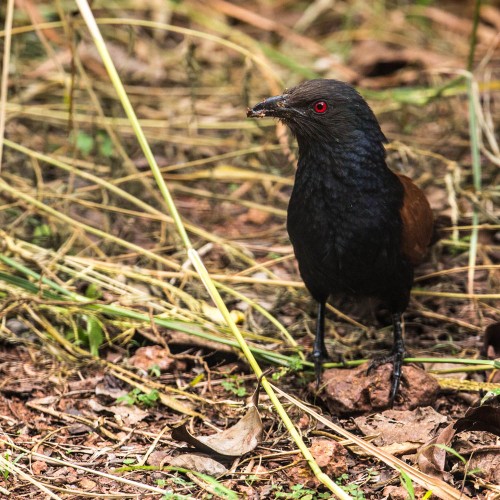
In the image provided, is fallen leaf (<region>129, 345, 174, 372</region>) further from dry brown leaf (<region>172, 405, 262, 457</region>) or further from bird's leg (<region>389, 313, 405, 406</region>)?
bird's leg (<region>389, 313, 405, 406</region>)

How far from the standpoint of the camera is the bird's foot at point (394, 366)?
12.3ft

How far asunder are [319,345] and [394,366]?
0.48m

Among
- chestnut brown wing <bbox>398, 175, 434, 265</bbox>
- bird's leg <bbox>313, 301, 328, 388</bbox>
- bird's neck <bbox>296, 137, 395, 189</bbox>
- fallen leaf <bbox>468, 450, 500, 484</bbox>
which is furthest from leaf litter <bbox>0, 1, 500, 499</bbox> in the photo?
bird's neck <bbox>296, 137, 395, 189</bbox>

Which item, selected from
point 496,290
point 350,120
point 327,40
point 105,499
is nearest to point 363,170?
point 350,120

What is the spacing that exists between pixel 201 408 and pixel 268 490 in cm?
75

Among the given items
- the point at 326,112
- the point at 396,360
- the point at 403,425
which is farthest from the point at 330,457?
the point at 326,112

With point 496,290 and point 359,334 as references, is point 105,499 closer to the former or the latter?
point 359,334

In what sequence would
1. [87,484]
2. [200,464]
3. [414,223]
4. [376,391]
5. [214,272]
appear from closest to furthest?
[87,484] < [200,464] < [376,391] < [414,223] < [214,272]

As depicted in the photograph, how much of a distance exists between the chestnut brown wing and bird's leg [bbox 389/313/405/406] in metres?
0.33

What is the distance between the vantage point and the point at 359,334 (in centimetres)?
458

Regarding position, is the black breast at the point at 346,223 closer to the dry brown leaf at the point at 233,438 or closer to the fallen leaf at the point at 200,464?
the dry brown leaf at the point at 233,438

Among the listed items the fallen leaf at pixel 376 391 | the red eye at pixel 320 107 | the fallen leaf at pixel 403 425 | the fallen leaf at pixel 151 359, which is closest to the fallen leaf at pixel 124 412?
the fallen leaf at pixel 151 359

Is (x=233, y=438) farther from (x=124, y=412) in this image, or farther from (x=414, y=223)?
(x=414, y=223)

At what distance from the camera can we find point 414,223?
4172 mm
